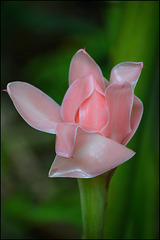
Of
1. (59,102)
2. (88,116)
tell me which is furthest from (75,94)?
(59,102)

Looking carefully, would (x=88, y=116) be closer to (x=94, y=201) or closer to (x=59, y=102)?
(x=94, y=201)

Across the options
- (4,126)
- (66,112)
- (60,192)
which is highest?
(66,112)

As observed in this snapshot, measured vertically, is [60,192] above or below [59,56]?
below

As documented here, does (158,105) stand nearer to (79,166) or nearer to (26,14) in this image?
(79,166)

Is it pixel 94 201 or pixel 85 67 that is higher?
pixel 85 67

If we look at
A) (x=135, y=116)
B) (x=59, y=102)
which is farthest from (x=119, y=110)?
(x=59, y=102)

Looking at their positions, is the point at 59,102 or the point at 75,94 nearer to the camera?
the point at 75,94

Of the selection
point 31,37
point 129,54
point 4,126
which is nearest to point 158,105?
point 129,54
